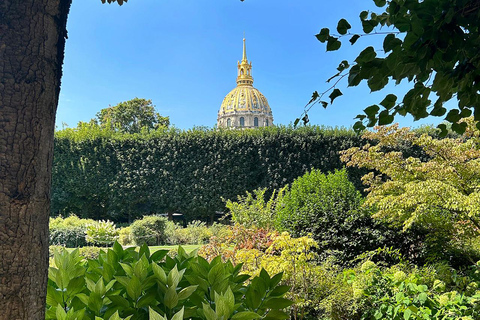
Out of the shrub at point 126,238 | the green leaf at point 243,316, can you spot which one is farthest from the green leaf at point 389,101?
the shrub at point 126,238

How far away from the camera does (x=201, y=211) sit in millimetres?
16750

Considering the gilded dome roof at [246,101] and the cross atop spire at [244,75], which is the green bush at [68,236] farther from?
the cross atop spire at [244,75]

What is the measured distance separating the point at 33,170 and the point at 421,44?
1.29m

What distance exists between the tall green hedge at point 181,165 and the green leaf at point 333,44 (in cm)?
1453

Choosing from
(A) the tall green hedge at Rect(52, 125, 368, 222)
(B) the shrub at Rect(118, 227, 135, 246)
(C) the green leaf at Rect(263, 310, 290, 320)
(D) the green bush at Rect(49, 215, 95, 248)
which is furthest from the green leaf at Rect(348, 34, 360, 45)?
(A) the tall green hedge at Rect(52, 125, 368, 222)

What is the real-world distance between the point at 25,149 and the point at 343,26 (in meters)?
1.23

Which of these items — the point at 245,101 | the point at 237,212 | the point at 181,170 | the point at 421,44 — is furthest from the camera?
the point at 245,101

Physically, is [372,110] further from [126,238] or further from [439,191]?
[126,238]

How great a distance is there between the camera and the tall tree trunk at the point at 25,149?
87cm

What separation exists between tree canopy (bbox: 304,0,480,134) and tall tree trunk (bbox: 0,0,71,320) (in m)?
1.05

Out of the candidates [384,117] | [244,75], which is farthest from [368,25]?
[244,75]

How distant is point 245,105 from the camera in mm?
80625

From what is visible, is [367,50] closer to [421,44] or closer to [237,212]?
[421,44]

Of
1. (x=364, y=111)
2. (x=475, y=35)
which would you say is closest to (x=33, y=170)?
(x=364, y=111)
